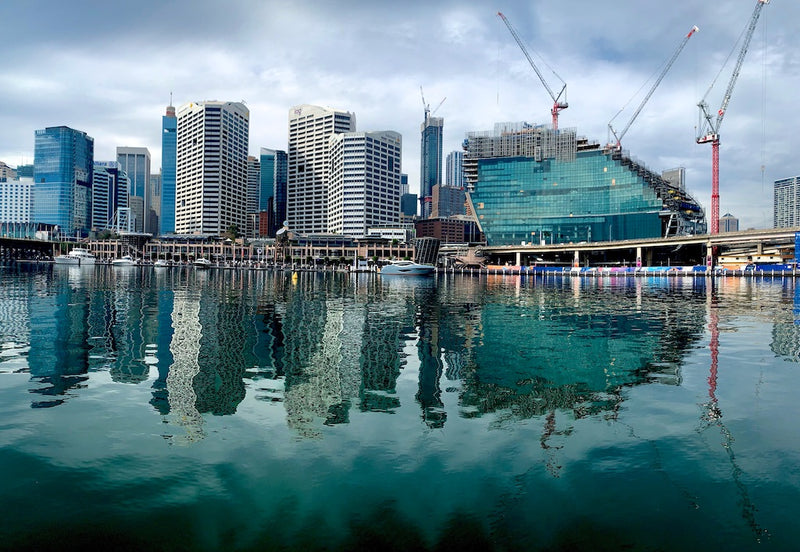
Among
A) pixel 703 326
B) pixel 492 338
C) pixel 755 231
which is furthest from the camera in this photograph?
pixel 755 231

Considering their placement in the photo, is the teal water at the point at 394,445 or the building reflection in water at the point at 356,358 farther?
the building reflection in water at the point at 356,358

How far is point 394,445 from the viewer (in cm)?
1510

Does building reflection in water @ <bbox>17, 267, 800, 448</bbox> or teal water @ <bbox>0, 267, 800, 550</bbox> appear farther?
building reflection in water @ <bbox>17, 267, 800, 448</bbox>

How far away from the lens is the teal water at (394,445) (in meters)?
10.5

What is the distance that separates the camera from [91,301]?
57062mm

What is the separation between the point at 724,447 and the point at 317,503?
1222 cm

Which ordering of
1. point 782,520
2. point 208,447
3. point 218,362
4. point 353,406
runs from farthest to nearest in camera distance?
point 218,362 → point 353,406 → point 208,447 → point 782,520

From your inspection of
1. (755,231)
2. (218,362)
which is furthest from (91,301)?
(755,231)

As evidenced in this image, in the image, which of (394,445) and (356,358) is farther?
(356,358)

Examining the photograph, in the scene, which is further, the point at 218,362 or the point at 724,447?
the point at 218,362

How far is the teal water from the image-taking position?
34.6 ft

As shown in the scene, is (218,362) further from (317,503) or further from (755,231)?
(755,231)

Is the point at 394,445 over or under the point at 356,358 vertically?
under

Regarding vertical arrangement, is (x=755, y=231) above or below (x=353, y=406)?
above
